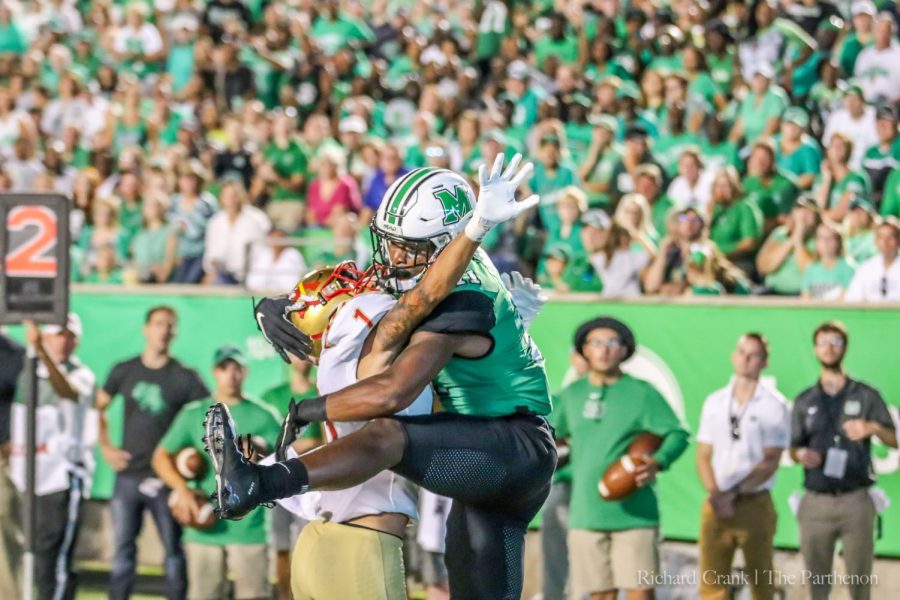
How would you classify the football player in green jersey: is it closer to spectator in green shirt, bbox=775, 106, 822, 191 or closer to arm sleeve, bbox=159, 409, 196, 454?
arm sleeve, bbox=159, 409, 196, 454

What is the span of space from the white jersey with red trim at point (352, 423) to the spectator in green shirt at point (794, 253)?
529 centimetres

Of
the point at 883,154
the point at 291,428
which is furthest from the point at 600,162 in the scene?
the point at 291,428

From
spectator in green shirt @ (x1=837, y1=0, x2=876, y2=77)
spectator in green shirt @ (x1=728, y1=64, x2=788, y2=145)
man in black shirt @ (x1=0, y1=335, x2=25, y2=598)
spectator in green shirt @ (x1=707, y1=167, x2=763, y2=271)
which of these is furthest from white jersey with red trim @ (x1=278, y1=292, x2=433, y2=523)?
spectator in green shirt @ (x1=837, y1=0, x2=876, y2=77)

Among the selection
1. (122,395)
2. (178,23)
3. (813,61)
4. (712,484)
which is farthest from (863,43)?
(178,23)

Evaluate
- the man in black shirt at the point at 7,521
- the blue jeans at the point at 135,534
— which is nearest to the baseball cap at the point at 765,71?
the blue jeans at the point at 135,534

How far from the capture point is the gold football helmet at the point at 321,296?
18.3ft

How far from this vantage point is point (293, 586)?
216 inches

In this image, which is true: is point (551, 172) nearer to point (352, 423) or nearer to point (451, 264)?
point (352, 423)

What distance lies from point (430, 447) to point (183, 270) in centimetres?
758

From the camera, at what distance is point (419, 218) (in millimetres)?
5328

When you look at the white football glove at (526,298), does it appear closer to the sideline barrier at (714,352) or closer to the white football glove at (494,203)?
the white football glove at (494,203)

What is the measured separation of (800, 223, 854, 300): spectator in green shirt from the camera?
32.2ft

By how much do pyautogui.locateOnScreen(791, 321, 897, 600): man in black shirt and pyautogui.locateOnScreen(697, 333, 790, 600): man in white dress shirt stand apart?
153mm

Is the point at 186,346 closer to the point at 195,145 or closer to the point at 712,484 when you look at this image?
the point at 712,484
